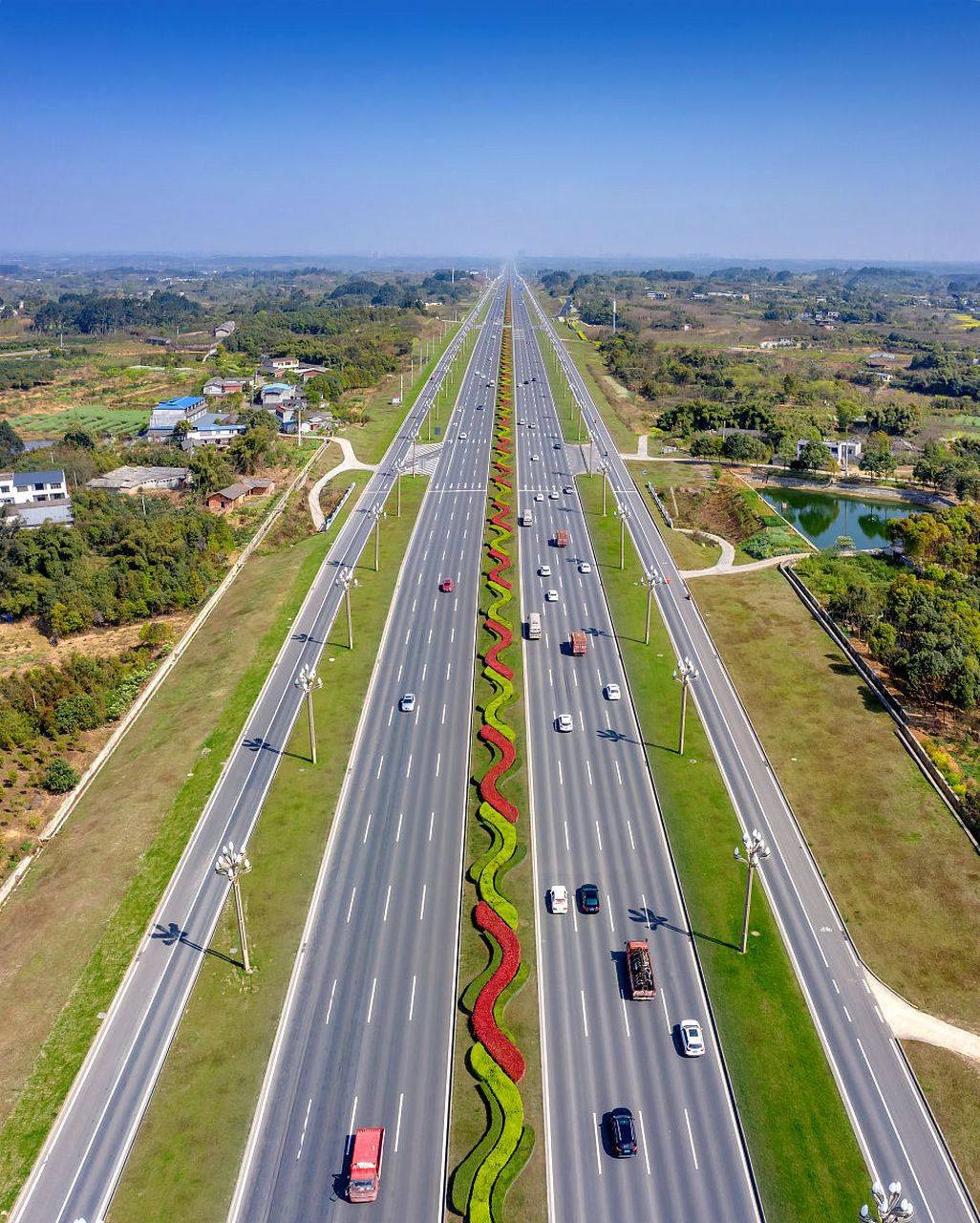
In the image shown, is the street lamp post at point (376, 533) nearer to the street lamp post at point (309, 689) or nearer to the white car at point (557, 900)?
the street lamp post at point (309, 689)

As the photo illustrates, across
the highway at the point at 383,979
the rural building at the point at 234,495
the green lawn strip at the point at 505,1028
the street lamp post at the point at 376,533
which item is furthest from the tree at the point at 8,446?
the green lawn strip at the point at 505,1028

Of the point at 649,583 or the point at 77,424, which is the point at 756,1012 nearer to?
the point at 649,583

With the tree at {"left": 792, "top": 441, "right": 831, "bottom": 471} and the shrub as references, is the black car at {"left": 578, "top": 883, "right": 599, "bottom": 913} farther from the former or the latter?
the tree at {"left": 792, "top": 441, "right": 831, "bottom": 471}

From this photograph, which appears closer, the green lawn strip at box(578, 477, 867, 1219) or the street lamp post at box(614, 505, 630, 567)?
the green lawn strip at box(578, 477, 867, 1219)

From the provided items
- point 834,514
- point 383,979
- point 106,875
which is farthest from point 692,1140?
point 834,514

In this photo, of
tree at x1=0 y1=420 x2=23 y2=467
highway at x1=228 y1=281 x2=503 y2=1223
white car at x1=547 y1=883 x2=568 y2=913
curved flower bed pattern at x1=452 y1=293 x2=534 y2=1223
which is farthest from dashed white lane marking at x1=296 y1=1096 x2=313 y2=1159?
tree at x1=0 y1=420 x2=23 y2=467

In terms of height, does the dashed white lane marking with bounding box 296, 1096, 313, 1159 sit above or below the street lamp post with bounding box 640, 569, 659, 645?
below
